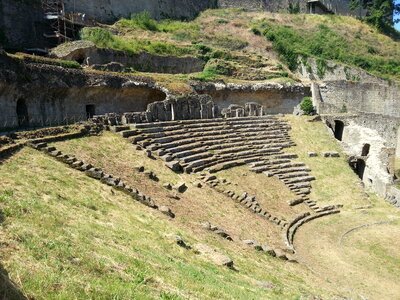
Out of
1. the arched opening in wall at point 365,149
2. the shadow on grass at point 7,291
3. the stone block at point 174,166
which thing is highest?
the shadow on grass at point 7,291

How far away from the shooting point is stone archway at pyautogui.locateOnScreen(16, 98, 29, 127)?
1902 cm

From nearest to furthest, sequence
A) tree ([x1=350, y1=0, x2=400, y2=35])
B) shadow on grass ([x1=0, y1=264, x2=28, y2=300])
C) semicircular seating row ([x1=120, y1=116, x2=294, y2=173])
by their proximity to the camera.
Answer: shadow on grass ([x1=0, y1=264, x2=28, y2=300])
semicircular seating row ([x1=120, y1=116, x2=294, y2=173])
tree ([x1=350, y1=0, x2=400, y2=35])

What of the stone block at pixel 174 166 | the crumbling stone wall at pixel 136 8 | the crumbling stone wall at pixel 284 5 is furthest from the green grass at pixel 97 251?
the crumbling stone wall at pixel 284 5

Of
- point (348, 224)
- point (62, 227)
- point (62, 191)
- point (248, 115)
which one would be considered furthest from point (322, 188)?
point (62, 227)

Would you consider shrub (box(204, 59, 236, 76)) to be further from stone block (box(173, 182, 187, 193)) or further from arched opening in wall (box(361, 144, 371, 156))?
stone block (box(173, 182, 187, 193))

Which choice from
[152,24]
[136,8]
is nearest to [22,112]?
[152,24]

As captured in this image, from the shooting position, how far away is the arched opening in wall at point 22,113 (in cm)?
1902

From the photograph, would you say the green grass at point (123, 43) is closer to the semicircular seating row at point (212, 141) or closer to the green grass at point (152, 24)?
the green grass at point (152, 24)

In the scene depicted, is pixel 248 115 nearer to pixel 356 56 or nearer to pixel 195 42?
pixel 195 42

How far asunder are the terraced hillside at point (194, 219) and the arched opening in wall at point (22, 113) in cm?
357

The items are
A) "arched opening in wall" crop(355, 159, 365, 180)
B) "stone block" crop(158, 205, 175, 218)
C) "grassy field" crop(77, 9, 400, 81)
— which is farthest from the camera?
"grassy field" crop(77, 9, 400, 81)

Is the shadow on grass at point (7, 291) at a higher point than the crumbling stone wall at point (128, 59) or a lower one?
lower

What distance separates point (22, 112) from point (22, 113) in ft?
0.14

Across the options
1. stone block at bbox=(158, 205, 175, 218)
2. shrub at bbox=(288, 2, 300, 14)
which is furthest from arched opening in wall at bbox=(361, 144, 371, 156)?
shrub at bbox=(288, 2, 300, 14)
